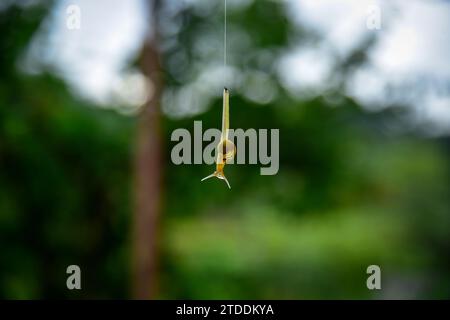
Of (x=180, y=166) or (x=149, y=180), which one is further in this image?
(x=180, y=166)

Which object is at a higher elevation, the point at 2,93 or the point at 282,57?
the point at 282,57

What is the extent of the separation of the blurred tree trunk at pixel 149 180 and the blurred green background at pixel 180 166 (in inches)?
4.9

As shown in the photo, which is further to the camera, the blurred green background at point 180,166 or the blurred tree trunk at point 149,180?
the blurred green background at point 180,166

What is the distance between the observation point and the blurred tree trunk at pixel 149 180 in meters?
5.37

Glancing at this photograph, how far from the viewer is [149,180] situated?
18.0ft

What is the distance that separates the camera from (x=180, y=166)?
6.66m

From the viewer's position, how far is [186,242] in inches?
270

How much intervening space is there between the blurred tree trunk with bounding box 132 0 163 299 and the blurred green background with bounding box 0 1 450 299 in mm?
124

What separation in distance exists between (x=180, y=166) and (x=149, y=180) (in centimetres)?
119

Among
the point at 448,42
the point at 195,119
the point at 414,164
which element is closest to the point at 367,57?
the point at 448,42

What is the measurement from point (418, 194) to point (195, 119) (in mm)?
4482
